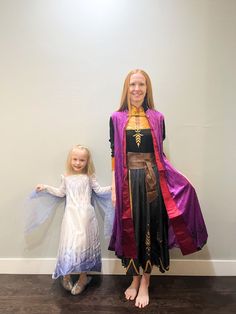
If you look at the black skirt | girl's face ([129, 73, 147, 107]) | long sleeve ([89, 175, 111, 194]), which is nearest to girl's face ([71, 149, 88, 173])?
long sleeve ([89, 175, 111, 194])

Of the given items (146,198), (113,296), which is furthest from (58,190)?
(113,296)

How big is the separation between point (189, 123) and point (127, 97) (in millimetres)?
500

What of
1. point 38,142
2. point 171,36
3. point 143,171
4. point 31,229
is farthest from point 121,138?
point 31,229

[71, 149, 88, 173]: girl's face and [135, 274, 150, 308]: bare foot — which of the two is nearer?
[135, 274, 150, 308]: bare foot

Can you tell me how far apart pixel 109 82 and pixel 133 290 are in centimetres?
134

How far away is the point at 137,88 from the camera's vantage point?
5.58 ft

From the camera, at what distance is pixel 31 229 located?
2070 millimetres

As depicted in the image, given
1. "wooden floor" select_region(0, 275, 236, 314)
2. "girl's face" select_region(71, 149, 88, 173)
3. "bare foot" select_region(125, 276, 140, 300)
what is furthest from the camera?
"girl's face" select_region(71, 149, 88, 173)

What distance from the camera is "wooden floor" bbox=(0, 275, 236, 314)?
5.54ft

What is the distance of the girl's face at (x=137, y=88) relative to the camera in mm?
1702

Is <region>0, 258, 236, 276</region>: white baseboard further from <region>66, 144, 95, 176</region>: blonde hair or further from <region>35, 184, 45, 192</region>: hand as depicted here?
<region>66, 144, 95, 176</region>: blonde hair

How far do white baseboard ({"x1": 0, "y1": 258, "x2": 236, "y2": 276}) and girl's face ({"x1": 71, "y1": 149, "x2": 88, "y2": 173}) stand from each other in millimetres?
693

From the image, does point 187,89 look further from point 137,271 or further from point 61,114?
point 137,271

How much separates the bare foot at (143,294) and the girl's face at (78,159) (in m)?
0.79
